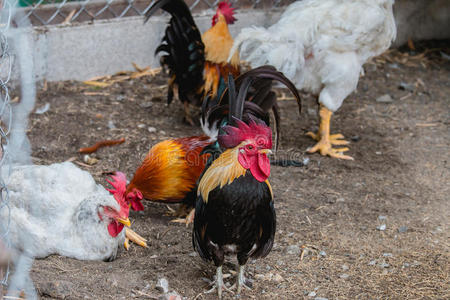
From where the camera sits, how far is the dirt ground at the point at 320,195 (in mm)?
2781

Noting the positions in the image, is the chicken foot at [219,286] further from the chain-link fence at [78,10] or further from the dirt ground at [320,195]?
the chain-link fence at [78,10]

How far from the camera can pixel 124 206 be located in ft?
9.70

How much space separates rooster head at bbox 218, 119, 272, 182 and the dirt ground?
77 cm

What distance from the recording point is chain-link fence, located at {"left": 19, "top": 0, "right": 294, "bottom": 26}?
5051 millimetres

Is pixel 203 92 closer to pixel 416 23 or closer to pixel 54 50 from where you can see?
pixel 54 50

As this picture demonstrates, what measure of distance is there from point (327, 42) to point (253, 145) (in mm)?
2112

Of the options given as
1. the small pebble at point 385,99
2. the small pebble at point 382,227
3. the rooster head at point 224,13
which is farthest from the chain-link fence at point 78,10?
the small pebble at point 382,227

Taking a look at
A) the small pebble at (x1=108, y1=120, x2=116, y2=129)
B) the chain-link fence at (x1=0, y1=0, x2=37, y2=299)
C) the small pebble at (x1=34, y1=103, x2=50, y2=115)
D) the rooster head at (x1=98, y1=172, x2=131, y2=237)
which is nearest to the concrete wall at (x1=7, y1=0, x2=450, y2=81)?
the chain-link fence at (x1=0, y1=0, x2=37, y2=299)

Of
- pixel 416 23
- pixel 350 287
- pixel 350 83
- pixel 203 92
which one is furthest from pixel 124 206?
pixel 416 23

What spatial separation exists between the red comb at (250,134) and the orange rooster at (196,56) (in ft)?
7.02

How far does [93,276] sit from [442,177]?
8.91 feet

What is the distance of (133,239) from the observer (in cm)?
322

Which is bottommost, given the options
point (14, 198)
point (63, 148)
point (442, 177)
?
point (442, 177)

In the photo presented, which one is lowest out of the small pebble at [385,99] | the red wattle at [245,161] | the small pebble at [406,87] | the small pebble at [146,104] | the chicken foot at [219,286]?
the small pebble at [385,99]
